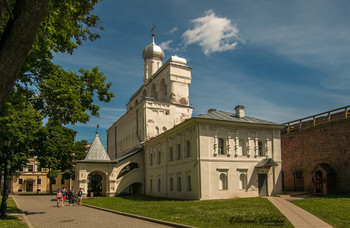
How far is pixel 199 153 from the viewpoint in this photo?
80.7 ft

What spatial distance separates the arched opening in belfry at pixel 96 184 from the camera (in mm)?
35594

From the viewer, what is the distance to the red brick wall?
24.5 meters

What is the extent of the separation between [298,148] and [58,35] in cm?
2407

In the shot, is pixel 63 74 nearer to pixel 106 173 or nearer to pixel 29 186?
pixel 106 173

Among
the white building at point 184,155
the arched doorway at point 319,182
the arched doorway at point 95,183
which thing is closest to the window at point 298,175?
the white building at point 184,155

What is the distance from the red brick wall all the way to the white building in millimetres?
2695

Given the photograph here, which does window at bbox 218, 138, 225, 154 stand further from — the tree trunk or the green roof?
the tree trunk

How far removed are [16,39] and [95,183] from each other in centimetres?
3354

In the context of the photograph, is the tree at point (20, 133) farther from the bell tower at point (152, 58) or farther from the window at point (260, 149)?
the window at point (260, 149)

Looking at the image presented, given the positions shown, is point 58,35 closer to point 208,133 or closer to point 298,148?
point 208,133

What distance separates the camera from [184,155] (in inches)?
1072

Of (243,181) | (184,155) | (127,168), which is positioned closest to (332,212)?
(243,181)

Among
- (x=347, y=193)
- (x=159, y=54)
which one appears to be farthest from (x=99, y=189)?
(x=347, y=193)

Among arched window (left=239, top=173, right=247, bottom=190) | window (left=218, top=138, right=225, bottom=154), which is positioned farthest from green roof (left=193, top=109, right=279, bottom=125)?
arched window (left=239, top=173, right=247, bottom=190)
